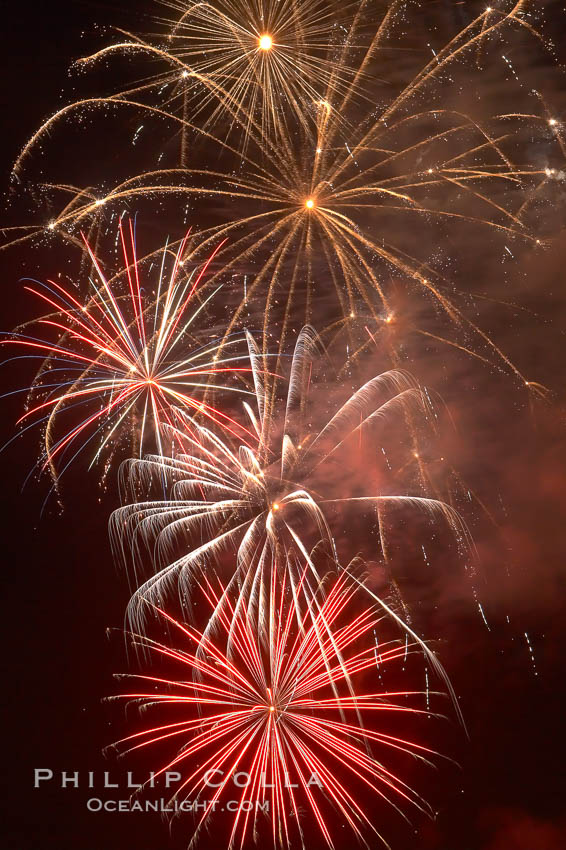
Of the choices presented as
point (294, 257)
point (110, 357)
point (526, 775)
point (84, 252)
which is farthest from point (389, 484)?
point (526, 775)

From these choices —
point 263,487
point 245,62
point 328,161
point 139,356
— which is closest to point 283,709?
point 263,487

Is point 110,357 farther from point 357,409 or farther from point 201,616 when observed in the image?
point 201,616

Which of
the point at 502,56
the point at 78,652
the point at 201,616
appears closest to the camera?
the point at 502,56

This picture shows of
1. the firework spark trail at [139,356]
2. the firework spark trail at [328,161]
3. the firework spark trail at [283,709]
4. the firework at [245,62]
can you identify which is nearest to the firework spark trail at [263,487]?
the firework spark trail at [139,356]

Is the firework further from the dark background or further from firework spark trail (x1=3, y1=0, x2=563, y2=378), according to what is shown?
the dark background

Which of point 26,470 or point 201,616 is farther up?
point 26,470

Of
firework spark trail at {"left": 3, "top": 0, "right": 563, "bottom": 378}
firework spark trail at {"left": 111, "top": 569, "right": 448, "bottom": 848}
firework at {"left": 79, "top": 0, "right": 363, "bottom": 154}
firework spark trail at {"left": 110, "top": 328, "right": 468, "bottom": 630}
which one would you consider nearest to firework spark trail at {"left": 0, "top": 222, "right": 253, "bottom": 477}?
firework spark trail at {"left": 110, "top": 328, "right": 468, "bottom": 630}

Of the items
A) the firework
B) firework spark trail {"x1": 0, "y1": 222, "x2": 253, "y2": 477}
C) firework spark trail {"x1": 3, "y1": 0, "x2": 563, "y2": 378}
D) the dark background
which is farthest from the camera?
the dark background

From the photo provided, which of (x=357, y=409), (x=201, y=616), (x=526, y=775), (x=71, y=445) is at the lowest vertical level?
(x=526, y=775)
